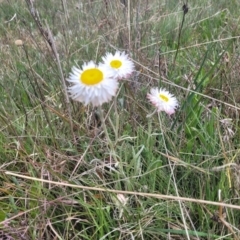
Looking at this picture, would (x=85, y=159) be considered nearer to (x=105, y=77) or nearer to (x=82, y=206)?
(x=82, y=206)

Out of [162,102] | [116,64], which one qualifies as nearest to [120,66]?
[116,64]

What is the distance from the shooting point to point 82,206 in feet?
3.02

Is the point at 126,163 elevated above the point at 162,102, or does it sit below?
below

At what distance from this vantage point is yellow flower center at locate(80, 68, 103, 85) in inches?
29.4

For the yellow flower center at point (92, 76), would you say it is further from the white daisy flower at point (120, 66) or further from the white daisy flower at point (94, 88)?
the white daisy flower at point (120, 66)

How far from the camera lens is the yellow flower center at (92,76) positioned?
29.4 inches

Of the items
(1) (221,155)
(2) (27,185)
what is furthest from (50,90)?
(1) (221,155)

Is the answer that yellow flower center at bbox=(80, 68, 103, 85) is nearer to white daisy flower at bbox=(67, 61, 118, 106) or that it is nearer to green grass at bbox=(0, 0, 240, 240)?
white daisy flower at bbox=(67, 61, 118, 106)

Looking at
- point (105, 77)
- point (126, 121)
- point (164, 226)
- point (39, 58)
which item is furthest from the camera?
point (39, 58)

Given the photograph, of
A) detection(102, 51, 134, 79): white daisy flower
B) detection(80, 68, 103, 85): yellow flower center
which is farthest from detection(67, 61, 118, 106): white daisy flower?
detection(102, 51, 134, 79): white daisy flower

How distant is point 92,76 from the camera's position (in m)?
0.76

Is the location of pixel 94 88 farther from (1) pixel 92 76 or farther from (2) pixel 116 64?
(2) pixel 116 64

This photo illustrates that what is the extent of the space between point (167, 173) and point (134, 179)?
10cm

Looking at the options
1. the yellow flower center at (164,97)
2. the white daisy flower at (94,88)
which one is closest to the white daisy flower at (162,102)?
the yellow flower center at (164,97)
